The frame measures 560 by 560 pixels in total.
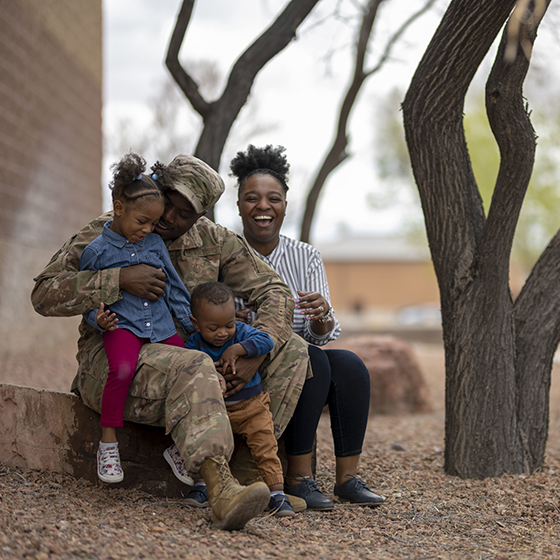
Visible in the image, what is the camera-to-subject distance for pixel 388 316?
1102 inches

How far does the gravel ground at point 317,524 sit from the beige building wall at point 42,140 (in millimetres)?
4989

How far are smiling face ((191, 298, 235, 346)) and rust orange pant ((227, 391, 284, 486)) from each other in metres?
0.29

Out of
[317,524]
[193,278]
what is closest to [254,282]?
[193,278]

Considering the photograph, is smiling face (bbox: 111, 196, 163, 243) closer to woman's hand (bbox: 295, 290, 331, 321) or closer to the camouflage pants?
the camouflage pants

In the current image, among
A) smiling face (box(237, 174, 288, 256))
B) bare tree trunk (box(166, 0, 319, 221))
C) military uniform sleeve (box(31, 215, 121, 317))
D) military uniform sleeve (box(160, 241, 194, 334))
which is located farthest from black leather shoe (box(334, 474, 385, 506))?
bare tree trunk (box(166, 0, 319, 221))

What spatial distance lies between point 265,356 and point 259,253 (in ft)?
2.59

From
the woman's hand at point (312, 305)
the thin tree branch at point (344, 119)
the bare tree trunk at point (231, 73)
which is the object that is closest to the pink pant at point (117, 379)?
the woman's hand at point (312, 305)

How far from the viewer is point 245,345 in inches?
110

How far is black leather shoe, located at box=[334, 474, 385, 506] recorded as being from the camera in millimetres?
3084

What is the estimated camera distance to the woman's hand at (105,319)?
2682 mm

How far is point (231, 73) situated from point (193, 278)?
90.7 inches

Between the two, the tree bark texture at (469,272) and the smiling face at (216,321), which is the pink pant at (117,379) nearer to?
the smiling face at (216,321)

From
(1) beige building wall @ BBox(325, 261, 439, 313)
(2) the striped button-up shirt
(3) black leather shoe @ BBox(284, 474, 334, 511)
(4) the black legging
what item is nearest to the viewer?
(3) black leather shoe @ BBox(284, 474, 334, 511)

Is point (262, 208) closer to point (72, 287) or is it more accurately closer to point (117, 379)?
point (72, 287)
